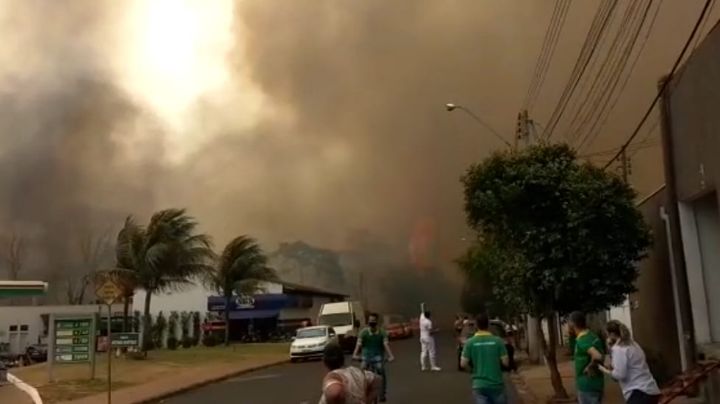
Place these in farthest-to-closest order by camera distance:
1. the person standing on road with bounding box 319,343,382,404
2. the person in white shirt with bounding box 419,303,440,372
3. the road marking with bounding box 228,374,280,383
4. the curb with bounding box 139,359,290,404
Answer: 1. the road marking with bounding box 228,374,280,383
2. the person in white shirt with bounding box 419,303,440,372
3. the curb with bounding box 139,359,290,404
4. the person standing on road with bounding box 319,343,382,404

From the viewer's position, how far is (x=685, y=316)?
468 inches

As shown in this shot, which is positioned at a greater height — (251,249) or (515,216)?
(251,249)

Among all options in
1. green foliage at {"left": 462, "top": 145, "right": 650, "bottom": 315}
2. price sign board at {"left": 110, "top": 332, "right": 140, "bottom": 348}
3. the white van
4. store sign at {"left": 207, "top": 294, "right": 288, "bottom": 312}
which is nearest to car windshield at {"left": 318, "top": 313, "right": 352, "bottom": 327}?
the white van

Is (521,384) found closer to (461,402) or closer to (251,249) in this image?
(461,402)

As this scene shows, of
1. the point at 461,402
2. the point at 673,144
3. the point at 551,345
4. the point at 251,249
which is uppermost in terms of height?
the point at 251,249

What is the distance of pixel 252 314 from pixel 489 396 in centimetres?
5698

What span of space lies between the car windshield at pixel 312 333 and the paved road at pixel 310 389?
21.8 ft

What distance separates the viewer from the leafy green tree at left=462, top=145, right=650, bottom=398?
12367mm

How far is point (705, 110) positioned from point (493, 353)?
5.37 meters

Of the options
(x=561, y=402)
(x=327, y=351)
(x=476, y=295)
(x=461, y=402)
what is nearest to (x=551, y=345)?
(x=561, y=402)

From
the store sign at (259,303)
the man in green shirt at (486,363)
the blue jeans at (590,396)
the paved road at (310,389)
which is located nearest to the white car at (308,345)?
the paved road at (310,389)

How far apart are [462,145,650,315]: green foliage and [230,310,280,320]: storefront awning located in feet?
167

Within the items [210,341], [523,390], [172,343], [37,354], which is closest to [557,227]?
[523,390]

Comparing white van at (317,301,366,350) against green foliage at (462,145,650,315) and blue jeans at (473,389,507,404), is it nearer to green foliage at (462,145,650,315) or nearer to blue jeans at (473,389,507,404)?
green foliage at (462,145,650,315)
